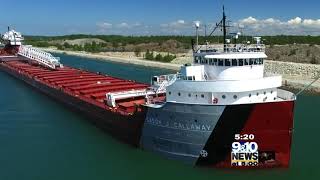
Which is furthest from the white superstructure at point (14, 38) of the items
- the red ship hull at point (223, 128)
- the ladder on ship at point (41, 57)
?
the red ship hull at point (223, 128)

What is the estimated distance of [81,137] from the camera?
2542cm

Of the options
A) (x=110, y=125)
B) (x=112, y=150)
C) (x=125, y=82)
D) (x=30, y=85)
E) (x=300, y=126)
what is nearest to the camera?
(x=112, y=150)

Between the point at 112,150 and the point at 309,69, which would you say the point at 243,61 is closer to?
the point at 112,150

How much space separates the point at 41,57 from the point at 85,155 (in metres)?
35.4

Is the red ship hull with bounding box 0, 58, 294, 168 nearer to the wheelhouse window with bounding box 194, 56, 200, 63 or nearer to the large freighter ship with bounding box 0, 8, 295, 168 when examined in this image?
the large freighter ship with bounding box 0, 8, 295, 168

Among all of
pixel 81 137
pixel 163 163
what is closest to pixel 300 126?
pixel 163 163

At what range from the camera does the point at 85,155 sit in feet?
71.8

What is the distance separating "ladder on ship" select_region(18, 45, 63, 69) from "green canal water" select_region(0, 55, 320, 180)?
20096mm

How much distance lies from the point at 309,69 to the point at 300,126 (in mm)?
27614

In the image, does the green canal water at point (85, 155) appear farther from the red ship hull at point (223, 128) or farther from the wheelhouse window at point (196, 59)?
the wheelhouse window at point (196, 59)

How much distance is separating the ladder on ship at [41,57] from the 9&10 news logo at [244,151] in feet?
120

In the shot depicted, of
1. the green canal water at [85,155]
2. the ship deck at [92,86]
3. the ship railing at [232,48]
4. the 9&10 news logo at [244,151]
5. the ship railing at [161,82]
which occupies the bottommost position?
the green canal water at [85,155]

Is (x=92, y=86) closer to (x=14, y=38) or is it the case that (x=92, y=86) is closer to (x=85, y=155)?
(x=85, y=155)

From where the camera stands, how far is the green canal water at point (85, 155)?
1873 cm
